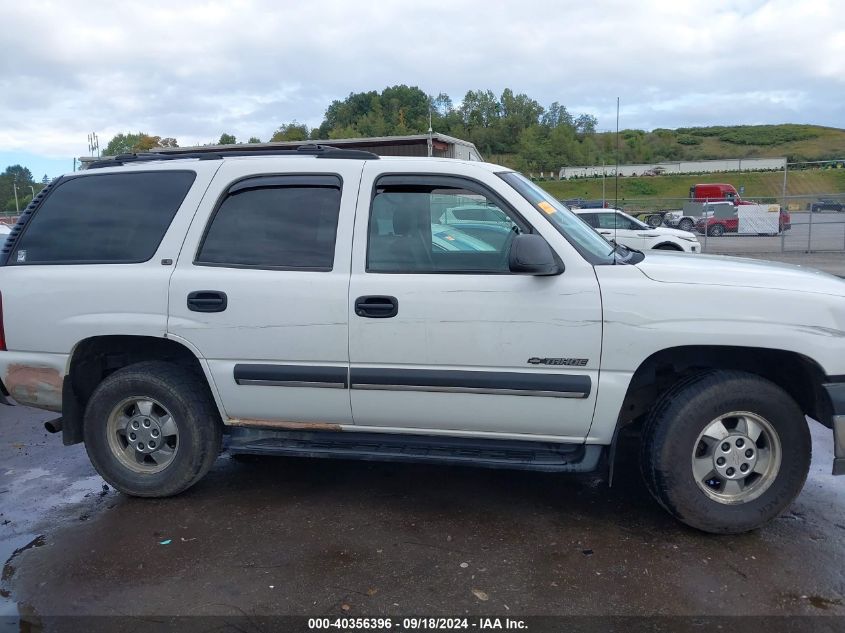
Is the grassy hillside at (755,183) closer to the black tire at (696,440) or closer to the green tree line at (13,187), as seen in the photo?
the black tire at (696,440)

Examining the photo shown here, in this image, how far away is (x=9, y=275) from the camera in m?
4.27

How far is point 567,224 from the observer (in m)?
4.00

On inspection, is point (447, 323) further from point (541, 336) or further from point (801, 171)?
point (801, 171)

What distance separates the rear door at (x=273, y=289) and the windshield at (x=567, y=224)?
3.05ft

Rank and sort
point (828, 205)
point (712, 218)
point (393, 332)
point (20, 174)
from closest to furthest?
point (393, 332)
point (828, 205)
point (712, 218)
point (20, 174)

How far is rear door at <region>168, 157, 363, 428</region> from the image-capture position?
385 cm

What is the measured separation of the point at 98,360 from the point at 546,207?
286 cm

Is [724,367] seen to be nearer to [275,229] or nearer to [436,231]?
[436,231]

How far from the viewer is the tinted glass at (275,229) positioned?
396 centimetres

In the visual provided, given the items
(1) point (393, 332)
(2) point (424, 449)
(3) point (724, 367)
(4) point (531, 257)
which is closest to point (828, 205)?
(3) point (724, 367)

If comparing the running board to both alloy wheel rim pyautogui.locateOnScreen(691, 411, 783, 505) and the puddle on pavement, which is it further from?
the puddle on pavement

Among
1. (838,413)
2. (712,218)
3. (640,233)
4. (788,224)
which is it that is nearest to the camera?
(838,413)

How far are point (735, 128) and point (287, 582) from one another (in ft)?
386

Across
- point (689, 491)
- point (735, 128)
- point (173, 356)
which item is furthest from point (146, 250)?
point (735, 128)
